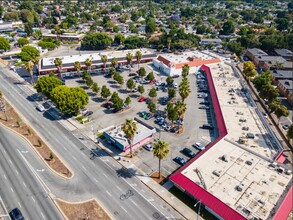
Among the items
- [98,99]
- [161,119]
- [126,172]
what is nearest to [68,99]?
[98,99]

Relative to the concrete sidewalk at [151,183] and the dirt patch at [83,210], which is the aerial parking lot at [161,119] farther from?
the dirt patch at [83,210]

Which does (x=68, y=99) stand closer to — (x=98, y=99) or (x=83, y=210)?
(x=98, y=99)

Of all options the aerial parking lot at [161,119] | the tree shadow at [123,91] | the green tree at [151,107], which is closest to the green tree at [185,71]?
the aerial parking lot at [161,119]

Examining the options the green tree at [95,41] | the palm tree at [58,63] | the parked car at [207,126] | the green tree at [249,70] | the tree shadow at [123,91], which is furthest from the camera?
the green tree at [95,41]

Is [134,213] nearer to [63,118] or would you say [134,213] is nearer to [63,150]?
[63,150]

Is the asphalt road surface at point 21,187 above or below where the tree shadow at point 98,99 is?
above

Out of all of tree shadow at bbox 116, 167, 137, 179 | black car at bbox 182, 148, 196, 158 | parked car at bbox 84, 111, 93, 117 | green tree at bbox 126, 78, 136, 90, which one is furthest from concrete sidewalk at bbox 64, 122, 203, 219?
green tree at bbox 126, 78, 136, 90
